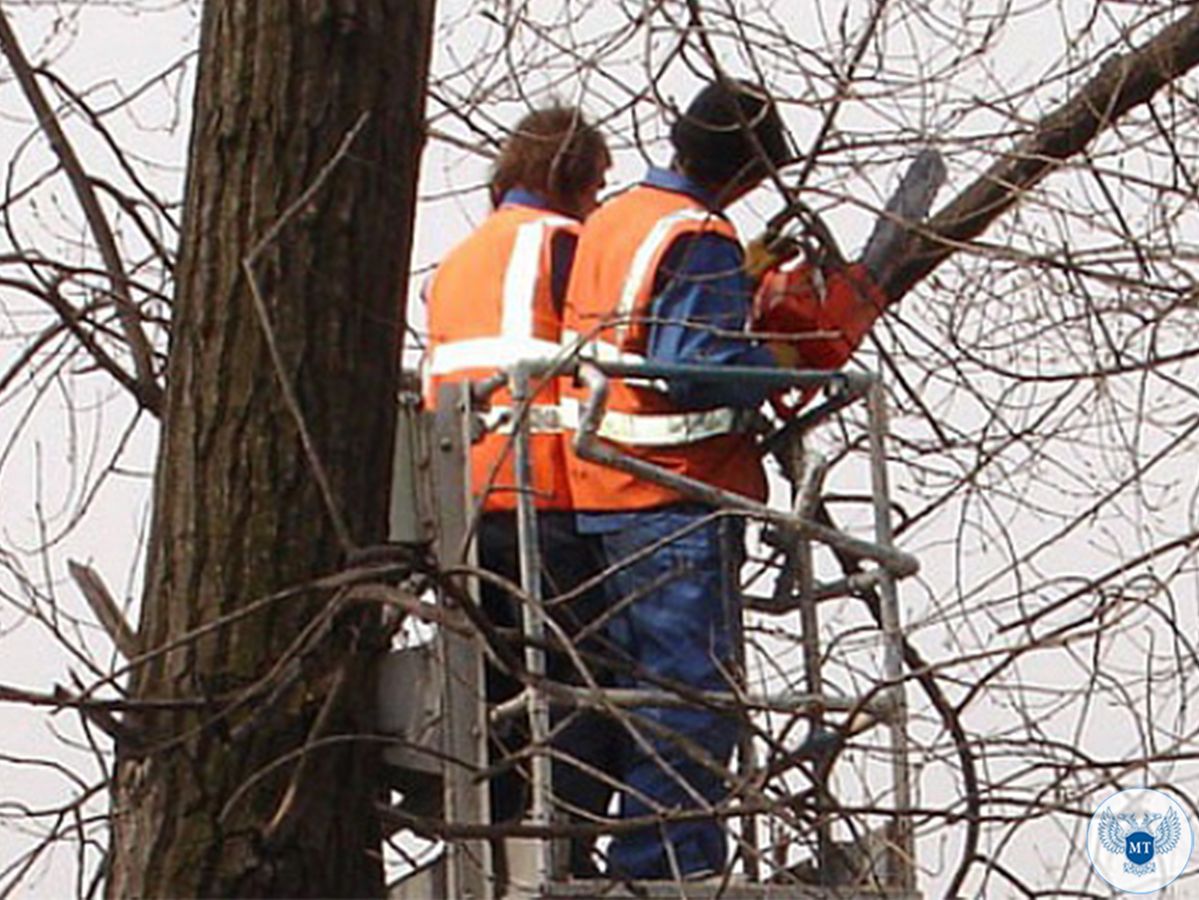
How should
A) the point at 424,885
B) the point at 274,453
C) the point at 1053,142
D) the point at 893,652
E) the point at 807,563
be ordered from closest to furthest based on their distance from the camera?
the point at 274,453
the point at 424,885
the point at 893,652
the point at 807,563
the point at 1053,142

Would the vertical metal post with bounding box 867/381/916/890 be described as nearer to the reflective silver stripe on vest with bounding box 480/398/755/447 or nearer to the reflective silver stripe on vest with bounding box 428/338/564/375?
the reflective silver stripe on vest with bounding box 480/398/755/447

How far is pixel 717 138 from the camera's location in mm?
6223

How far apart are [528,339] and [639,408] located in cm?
A: 35

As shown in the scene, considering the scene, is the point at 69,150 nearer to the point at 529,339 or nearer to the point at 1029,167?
the point at 529,339

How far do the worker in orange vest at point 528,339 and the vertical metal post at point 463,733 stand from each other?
0.35 ft

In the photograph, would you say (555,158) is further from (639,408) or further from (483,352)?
(639,408)

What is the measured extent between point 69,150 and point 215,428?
868 millimetres

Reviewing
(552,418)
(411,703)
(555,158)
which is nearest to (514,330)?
(552,418)

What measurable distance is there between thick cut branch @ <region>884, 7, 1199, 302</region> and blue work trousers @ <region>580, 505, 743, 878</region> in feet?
3.42

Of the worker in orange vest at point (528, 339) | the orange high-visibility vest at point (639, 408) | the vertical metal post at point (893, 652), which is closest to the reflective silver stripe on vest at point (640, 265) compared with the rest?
the orange high-visibility vest at point (639, 408)

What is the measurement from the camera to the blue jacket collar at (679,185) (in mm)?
6148

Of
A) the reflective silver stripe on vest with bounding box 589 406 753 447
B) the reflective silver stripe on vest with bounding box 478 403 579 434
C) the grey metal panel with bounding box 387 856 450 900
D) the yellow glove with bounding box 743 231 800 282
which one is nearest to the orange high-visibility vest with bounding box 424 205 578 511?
the reflective silver stripe on vest with bounding box 478 403 579 434

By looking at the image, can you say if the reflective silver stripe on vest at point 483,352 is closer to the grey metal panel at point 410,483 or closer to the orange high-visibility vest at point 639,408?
the orange high-visibility vest at point 639,408

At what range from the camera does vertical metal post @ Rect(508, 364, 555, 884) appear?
207 inches
